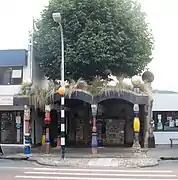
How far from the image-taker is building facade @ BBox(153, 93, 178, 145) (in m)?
32.3

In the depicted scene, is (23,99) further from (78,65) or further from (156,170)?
(156,170)

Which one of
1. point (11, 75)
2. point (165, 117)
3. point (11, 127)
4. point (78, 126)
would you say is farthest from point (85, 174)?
point (165, 117)

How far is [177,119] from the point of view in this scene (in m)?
32.5

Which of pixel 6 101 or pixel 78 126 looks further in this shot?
pixel 78 126

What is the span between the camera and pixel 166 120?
3259cm

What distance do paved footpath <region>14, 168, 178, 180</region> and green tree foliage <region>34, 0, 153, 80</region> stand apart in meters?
10.7

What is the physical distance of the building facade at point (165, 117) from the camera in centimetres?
3228

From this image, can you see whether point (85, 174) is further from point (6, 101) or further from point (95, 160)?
point (6, 101)

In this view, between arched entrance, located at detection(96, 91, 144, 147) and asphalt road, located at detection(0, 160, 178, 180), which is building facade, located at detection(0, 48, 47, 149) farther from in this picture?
asphalt road, located at detection(0, 160, 178, 180)

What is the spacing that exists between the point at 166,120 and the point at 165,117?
257mm

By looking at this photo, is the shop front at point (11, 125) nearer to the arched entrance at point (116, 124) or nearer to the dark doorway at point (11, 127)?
the dark doorway at point (11, 127)

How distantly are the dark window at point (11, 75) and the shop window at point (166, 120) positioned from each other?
37.1ft

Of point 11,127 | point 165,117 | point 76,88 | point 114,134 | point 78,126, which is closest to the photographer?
point 76,88

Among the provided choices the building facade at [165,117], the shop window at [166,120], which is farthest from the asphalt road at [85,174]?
the shop window at [166,120]
